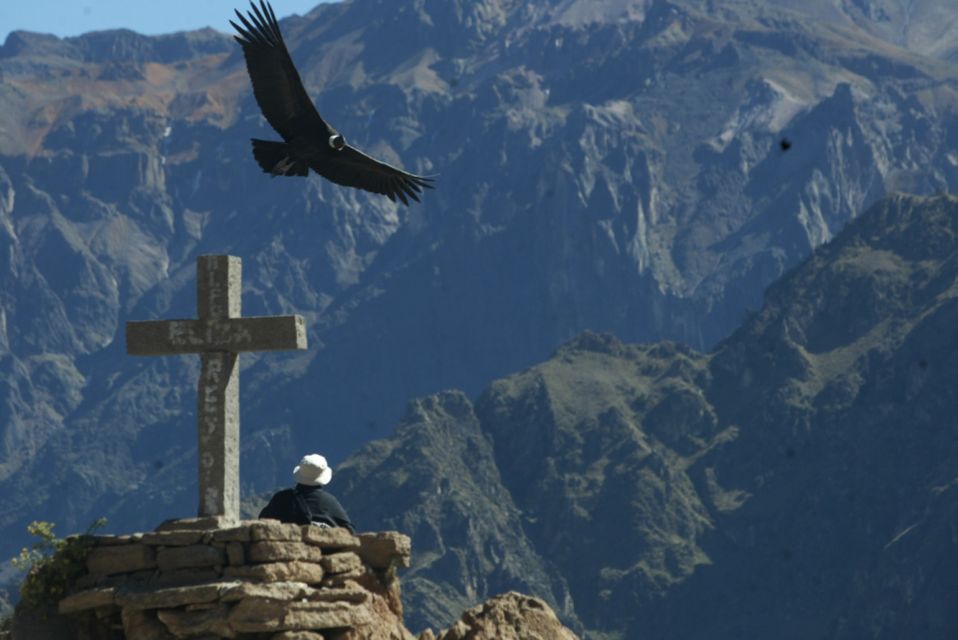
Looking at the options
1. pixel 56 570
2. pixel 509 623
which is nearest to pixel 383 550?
pixel 509 623

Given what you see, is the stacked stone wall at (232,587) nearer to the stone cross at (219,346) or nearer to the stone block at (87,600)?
the stone block at (87,600)

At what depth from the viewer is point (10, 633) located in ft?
100

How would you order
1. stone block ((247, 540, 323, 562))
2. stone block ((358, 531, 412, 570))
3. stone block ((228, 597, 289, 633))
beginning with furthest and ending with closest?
stone block ((358, 531, 412, 570)), stone block ((247, 540, 323, 562)), stone block ((228, 597, 289, 633))

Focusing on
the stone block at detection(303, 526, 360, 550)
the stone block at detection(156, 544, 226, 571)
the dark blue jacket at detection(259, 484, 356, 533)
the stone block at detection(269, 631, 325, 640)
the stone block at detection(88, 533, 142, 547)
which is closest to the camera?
the stone block at detection(269, 631, 325, 640)

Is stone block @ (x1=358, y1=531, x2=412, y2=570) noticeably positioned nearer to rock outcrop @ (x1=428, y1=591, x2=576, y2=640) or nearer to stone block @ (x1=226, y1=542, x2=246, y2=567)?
rock outcrop @ (x1=428, y1=591, x2=576, y2=640)

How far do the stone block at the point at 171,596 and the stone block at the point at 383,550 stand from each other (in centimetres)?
240

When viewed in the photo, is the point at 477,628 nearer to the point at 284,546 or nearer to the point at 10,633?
the point at 284,546

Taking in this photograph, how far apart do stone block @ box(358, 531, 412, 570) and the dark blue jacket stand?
10.4 inches

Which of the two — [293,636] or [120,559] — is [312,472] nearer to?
[120,559]

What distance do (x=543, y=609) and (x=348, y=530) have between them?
2.37m

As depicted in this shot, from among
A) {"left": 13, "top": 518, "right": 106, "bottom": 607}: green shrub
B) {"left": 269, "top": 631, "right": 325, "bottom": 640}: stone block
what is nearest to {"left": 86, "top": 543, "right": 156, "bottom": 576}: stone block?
{"left": 13, "top": 518, "right": 106, "bottom": 607}: green shrub

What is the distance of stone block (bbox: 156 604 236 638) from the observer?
28234mm

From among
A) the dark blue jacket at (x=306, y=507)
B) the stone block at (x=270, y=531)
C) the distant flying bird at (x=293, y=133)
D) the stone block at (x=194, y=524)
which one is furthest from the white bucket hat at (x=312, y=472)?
the distant flying bird at (x=293, y=133)

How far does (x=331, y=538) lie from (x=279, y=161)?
8.25m
